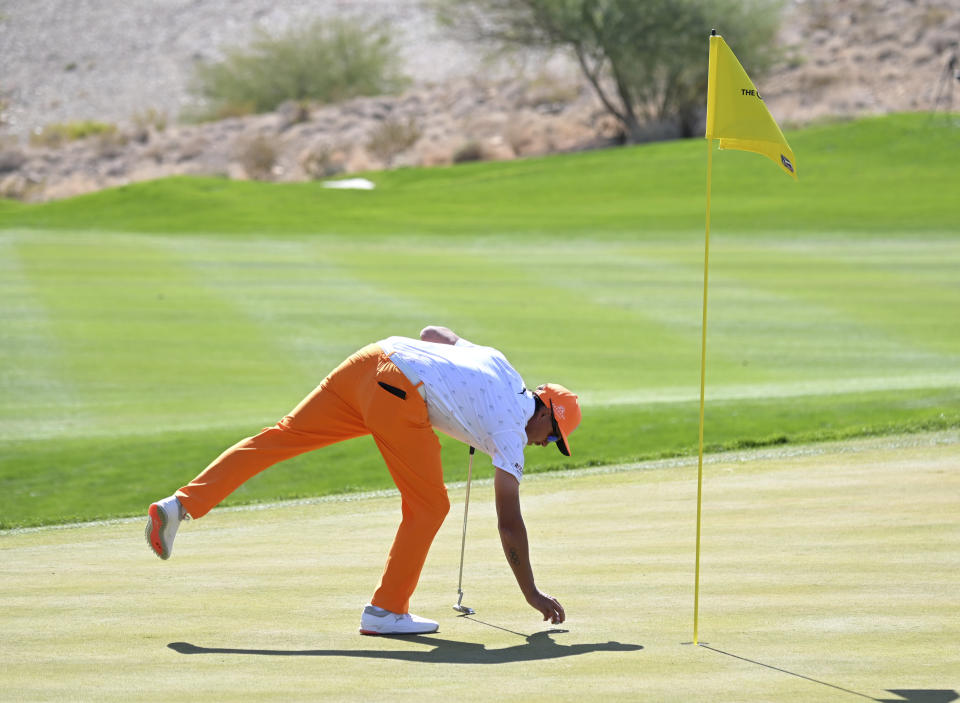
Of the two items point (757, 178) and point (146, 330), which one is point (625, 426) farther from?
point (757, 178)

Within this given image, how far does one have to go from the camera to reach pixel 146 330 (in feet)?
50.5

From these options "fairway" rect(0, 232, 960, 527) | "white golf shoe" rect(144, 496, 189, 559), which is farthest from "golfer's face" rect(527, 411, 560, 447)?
"fairway" rect(0, 232, 960, 527)

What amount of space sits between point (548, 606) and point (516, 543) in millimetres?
255

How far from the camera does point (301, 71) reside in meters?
65.8

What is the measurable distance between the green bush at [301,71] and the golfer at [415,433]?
6009 centimetres

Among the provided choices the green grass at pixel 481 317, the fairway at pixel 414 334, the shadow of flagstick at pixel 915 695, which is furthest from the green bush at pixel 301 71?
the shadow of flagstick at pixel 915 695

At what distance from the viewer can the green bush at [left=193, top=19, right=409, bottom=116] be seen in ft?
216

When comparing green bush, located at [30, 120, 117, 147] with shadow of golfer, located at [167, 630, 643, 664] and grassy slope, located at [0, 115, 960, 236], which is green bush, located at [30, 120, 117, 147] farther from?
shadow of golfer, located at [167, 630, 643, 664]

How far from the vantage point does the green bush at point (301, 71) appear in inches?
2591

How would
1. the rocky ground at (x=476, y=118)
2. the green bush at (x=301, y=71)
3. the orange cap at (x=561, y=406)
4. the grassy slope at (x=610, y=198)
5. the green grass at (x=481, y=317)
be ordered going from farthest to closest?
the green bush at (x=301, y=71) → the rocky ground at (x=476, y=118) → the grassy slope at (x=610, y=198) → the green grass at (x=481, y=317) → the orange cap at (x=561, y=406)

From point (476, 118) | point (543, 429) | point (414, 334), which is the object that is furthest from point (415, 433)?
point (476, 118)

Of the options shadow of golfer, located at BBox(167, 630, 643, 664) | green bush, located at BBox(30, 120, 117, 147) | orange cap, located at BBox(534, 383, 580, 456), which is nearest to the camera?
shadow of golfer, located at BBox(167, 630, 643, 664)

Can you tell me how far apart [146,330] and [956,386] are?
8.74 metres

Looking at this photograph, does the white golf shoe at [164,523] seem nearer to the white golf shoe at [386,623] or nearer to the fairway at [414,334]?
the white golf shoe at [386,623]
